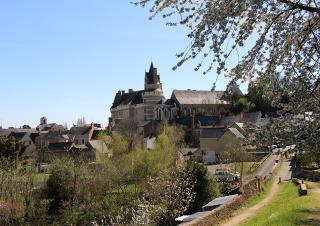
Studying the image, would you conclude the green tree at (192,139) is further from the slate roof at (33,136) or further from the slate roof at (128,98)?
the slate roof at (33,136)

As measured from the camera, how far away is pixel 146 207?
80.3 feet

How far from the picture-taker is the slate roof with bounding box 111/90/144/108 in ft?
385

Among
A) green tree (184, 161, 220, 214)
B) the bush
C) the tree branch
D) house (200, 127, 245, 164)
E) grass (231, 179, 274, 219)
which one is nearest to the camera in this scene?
the tree branch

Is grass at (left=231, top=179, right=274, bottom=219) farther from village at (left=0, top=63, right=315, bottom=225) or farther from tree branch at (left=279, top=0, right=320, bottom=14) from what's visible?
village at (left=0, top=63, right=315, bottom=225)

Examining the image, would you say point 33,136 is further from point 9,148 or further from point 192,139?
point 192,139

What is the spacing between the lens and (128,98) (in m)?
122

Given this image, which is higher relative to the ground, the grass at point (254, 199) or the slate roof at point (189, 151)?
the slate roof at point (189, 151)

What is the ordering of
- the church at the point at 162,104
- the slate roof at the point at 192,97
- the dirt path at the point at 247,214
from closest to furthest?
1. the dirt path at the point at 247,214
2. the church at the point at 162,104
3. the slate roof at the point at 192,97

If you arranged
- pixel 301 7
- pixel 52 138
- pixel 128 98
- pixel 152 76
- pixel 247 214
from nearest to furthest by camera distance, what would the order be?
1. pixel 301 7
2. pixel 247 214
3. pixel 52 138
4. pixel 152 76
5. pixel 128 98

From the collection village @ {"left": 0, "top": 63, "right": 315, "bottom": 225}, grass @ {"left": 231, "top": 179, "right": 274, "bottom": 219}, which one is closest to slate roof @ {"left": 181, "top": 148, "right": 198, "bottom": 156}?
village @ {"left": 0, "top": 63, "right": 315, "bottom": 225}

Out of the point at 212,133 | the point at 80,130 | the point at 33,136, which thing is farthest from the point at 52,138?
the point at 212,133

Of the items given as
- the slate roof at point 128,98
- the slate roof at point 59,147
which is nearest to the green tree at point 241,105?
the slate roof at point 128,98

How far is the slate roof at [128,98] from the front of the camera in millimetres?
117425

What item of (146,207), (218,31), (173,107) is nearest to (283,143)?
(218,31)
